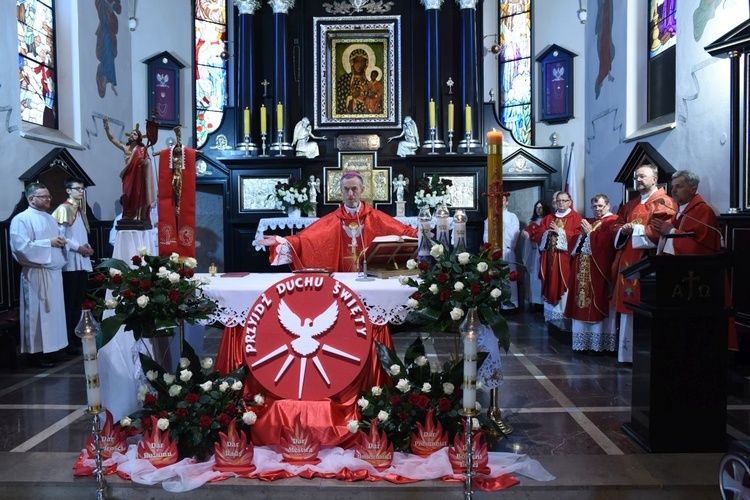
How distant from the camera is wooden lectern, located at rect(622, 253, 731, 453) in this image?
3.60 meters

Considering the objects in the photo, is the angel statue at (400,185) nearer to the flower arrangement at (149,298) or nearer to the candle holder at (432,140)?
the candle holder at (432,140)

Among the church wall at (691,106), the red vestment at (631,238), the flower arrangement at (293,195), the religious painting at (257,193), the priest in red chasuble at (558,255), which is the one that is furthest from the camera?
the religious painting at (257,193)

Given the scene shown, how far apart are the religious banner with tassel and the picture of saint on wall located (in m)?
7.84

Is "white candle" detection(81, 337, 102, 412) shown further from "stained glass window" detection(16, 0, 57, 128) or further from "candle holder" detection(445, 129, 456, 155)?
"candle holder" detection(445, 129, 456, 155)

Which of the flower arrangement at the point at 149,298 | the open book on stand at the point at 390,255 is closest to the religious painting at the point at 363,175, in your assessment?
the open book on stand at the point at 390,255

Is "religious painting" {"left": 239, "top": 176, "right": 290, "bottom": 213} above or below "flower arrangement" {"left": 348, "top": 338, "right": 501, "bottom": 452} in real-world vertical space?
above

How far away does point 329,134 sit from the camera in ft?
38.8

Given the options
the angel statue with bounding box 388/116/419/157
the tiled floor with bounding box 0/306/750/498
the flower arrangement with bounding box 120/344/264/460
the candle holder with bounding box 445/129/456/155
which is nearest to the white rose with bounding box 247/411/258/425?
the flower arrangement with bounding box 120/344/264/460

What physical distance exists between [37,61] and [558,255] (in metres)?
7.90

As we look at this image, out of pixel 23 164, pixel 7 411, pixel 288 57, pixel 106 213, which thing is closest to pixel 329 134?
pixel 288 57

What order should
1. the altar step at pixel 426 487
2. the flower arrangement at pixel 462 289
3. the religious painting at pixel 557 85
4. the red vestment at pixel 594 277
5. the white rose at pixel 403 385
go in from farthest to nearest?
the religious painting at pixel 557 85 < the red vestment at pixel 594 277 < the white rose at pixel 403 385 < the flower arrangement at pixel 462 289 < the altar step at pixel 426 487

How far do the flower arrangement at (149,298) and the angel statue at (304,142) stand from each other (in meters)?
7.87

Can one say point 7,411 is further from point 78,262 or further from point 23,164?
point 23,164

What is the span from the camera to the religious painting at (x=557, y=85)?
37.7 ft
